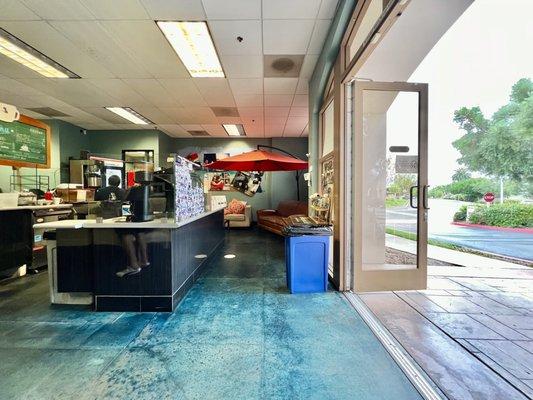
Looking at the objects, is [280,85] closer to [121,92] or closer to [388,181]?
[388,181]

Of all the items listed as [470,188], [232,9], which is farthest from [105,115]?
[470,188]

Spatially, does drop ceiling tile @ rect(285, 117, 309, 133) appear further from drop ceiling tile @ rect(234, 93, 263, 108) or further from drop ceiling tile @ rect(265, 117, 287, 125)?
drop ceiling tile @ rect(234, 93, 263, 108)

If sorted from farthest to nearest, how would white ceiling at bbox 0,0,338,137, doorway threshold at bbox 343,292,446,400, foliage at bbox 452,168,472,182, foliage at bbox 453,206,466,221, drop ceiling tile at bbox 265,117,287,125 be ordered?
1. foliage at bbox 453,206,466,221
2. drop ceiling tile at bbox 265,117,287,125
3. foliage at bbox 452,168,472,182
4. white ceiling at bbox 0,0,338,137
5. doorway threshold at bbox 343,292,446,400

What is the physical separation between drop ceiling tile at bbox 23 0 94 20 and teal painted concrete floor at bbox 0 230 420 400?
10.7 feet

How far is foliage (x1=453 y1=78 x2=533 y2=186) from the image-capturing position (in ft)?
18.4

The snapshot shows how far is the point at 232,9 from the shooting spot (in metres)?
2.86

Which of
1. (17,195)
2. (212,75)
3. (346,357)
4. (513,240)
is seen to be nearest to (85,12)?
(212,75)

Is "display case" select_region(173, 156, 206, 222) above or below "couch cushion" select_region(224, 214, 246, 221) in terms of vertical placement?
above

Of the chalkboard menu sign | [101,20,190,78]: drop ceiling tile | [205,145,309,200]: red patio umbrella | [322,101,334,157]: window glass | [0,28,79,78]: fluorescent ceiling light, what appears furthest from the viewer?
[205,145,309,200]: red patio umbrella

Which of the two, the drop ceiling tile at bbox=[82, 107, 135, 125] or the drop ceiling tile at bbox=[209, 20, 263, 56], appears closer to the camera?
the drop ceiling tile at bbox=[209, 20, 263, 56]

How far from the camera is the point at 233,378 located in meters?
1.66

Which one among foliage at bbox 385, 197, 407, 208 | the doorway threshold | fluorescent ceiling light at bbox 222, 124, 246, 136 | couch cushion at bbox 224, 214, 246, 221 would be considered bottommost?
the doorway threshold

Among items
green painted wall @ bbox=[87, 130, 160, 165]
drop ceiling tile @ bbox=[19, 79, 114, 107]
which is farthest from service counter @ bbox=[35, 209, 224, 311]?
green painted wall @ bbox=[87, 130, 160, 165]

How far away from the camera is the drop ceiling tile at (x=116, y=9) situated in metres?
2.75
